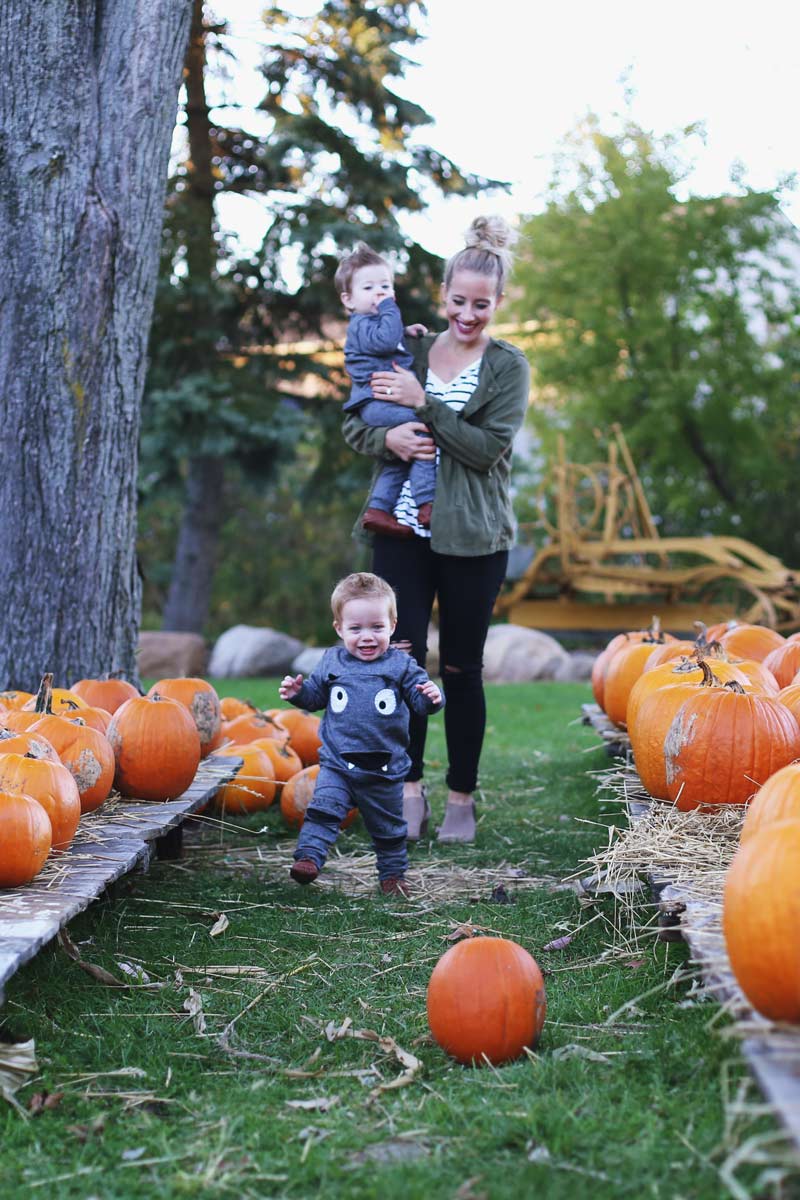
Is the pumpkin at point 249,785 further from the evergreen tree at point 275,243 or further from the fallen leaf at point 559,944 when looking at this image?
the evergreen tree at point 275,243

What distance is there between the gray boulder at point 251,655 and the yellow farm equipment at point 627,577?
294 cm

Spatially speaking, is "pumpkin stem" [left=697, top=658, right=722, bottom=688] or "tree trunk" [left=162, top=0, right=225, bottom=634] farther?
"tree trunk" [left=162, top=0, right=225, bottom=634]

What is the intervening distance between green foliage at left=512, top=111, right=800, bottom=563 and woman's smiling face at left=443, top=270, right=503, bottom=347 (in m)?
12.0

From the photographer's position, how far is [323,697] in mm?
3600

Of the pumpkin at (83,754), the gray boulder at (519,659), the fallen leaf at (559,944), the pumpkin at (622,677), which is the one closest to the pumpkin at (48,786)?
the pumpkin at (83,754)

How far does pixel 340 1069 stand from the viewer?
2232 mm

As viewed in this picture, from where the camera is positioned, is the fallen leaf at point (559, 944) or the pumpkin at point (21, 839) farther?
the fallen leaf at point (559, 944)

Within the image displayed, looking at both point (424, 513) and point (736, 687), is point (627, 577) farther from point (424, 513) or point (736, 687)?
point (736, 687)

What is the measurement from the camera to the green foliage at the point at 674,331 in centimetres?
1614

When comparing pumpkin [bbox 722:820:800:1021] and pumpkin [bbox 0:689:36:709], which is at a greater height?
pumpkin [bbox 722:820:800:1021]

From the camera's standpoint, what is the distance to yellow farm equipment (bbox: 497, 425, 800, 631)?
1205 cm

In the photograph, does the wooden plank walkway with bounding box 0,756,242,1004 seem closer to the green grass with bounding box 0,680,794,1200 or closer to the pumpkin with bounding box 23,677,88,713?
the green grass with bounding box 0,680,794,1200

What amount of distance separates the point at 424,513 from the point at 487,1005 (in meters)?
2.19

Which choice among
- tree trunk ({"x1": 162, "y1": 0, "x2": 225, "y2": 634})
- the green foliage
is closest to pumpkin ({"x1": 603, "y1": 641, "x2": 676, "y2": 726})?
tree trunk ({"x1": 162, "y1": 0, "x2": 225, "y2": 634})
